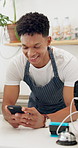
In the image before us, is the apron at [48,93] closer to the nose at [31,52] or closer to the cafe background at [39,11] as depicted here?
the nose at [31,52]

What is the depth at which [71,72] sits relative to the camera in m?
2.04

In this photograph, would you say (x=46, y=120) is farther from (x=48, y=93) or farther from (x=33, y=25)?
(x=33, y=25)

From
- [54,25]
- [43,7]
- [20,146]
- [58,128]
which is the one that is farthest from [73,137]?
[43,7]

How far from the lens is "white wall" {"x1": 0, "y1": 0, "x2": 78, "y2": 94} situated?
320cm

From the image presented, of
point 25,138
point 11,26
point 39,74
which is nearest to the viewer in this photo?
point 25,138

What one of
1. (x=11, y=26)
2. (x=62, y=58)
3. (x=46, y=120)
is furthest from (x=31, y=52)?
(x=11, y=26)

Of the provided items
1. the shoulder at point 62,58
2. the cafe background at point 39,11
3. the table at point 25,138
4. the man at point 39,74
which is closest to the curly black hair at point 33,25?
the man at point 39,74

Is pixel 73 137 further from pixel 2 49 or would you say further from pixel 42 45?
pixel 2 49

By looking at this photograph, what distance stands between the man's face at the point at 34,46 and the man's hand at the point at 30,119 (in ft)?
1.06

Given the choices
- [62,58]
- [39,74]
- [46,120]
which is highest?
[62,58]

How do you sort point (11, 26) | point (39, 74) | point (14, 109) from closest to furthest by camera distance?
point (14, 109) < point (39, 74) < point (11, 26)

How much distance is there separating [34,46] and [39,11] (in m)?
1.50

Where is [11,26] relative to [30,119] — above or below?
above

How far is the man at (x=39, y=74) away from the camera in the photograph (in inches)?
74.7
